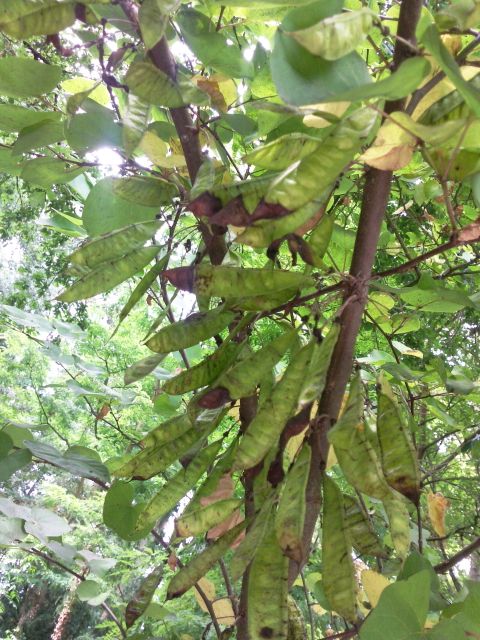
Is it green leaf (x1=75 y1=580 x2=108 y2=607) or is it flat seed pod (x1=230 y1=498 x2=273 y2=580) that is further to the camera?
green leaf (x1=75 y1=580 x2=108 y2=607)

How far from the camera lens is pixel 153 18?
1.30 ft

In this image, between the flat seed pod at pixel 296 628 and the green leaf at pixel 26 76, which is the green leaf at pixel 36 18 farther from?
the flat seed pod at pixel 296 628

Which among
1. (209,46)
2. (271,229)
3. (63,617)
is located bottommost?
(63,617)

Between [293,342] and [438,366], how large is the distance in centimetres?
30

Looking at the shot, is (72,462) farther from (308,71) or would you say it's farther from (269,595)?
(308,71)

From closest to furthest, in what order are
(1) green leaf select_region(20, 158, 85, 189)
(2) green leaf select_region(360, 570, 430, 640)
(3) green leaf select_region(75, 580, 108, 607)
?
1. (2) green leaf select_region(360, 570, 430, 640)
2. (1) green leaf select_region(20, 158, 85, 189)
3. (3) green leaf select_region(75, 580, 108, 607)

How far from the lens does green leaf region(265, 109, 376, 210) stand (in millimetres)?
317

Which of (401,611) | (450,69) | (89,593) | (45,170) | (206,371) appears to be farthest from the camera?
(89,593)

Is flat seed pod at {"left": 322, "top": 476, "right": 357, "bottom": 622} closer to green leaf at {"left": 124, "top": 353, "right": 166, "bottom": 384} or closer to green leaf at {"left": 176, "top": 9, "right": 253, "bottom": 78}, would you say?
green leaf at {"left": 124, "top": 353, "right": 166, "bottom": 384}

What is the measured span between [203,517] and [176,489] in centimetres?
4

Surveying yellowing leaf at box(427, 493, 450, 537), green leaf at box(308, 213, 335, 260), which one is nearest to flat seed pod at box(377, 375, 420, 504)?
green leaf at box(308, 213, 335, 260)

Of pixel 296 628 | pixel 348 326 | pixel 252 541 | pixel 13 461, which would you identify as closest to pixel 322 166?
pixel 348 326

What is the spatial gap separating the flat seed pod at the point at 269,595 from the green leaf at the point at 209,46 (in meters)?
0.44

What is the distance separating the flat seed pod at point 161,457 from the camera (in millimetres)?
489
